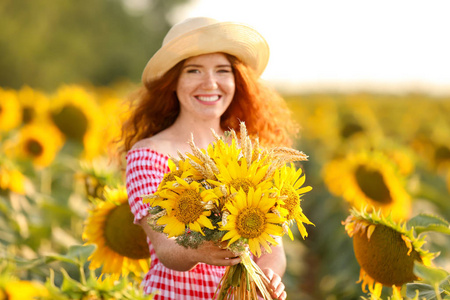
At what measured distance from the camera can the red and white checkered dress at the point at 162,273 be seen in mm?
2125

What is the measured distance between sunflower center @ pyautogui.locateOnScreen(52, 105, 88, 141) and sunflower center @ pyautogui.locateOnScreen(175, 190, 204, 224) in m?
3.41

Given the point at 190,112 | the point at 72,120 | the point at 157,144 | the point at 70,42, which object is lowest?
the point at 157,144

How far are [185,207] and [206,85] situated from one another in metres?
0.81

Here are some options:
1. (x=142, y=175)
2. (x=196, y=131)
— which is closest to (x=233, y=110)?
(x=196, y=131)

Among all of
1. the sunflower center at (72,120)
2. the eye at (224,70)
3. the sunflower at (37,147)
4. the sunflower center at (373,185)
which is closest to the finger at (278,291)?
the eye at (224,70)

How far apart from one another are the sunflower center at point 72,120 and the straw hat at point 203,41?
8.30 feet

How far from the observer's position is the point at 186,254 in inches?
72.6

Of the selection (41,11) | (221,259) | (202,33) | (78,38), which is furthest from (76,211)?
(78,38)

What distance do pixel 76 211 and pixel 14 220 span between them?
0.42m

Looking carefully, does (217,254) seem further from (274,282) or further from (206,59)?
(206,59)

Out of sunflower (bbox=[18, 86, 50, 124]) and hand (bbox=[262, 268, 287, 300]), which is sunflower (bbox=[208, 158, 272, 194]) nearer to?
hand (bbox=[262, 268, 287, 300])

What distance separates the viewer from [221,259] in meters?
1.71

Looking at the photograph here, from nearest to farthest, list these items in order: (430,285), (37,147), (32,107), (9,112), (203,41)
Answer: (430,285), (203,41), (37,147), (9,112), (32,107)

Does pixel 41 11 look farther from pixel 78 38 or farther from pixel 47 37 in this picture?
pixel 78 38
